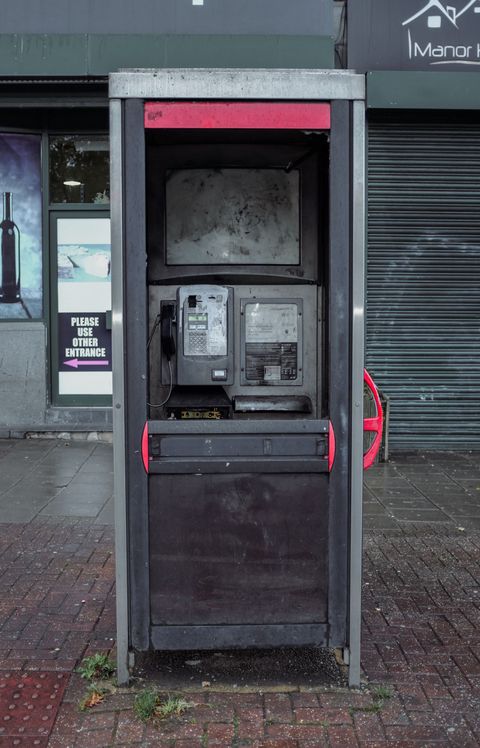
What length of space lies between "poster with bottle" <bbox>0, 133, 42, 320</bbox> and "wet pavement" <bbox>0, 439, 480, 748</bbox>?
3667mm

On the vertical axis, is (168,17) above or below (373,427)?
above

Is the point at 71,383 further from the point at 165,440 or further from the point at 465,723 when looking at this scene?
the point at 465,723

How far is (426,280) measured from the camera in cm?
952

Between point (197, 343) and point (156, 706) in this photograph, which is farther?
point (197, 343)

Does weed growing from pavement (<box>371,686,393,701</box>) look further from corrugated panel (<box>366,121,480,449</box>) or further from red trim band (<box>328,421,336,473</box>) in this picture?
corrugated panel (<box>366,121,480,449</box>)

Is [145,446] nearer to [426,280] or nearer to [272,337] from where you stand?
[272,337]

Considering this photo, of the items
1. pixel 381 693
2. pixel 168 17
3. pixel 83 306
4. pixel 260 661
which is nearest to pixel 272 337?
pixel 260 661

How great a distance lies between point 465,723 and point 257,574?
109 centimetres

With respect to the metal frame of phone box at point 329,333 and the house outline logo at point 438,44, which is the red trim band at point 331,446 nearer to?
the metal frame of phone box at point 329,333

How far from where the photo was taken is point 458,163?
9430mm

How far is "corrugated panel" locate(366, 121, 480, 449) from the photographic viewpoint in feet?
30.9

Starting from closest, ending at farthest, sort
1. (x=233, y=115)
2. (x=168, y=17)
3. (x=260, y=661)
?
(x=233, y=115) → (x=260, y=661) → (x=168, y=17)

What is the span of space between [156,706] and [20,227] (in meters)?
7.53

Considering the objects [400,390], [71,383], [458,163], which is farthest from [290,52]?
[71,383]
